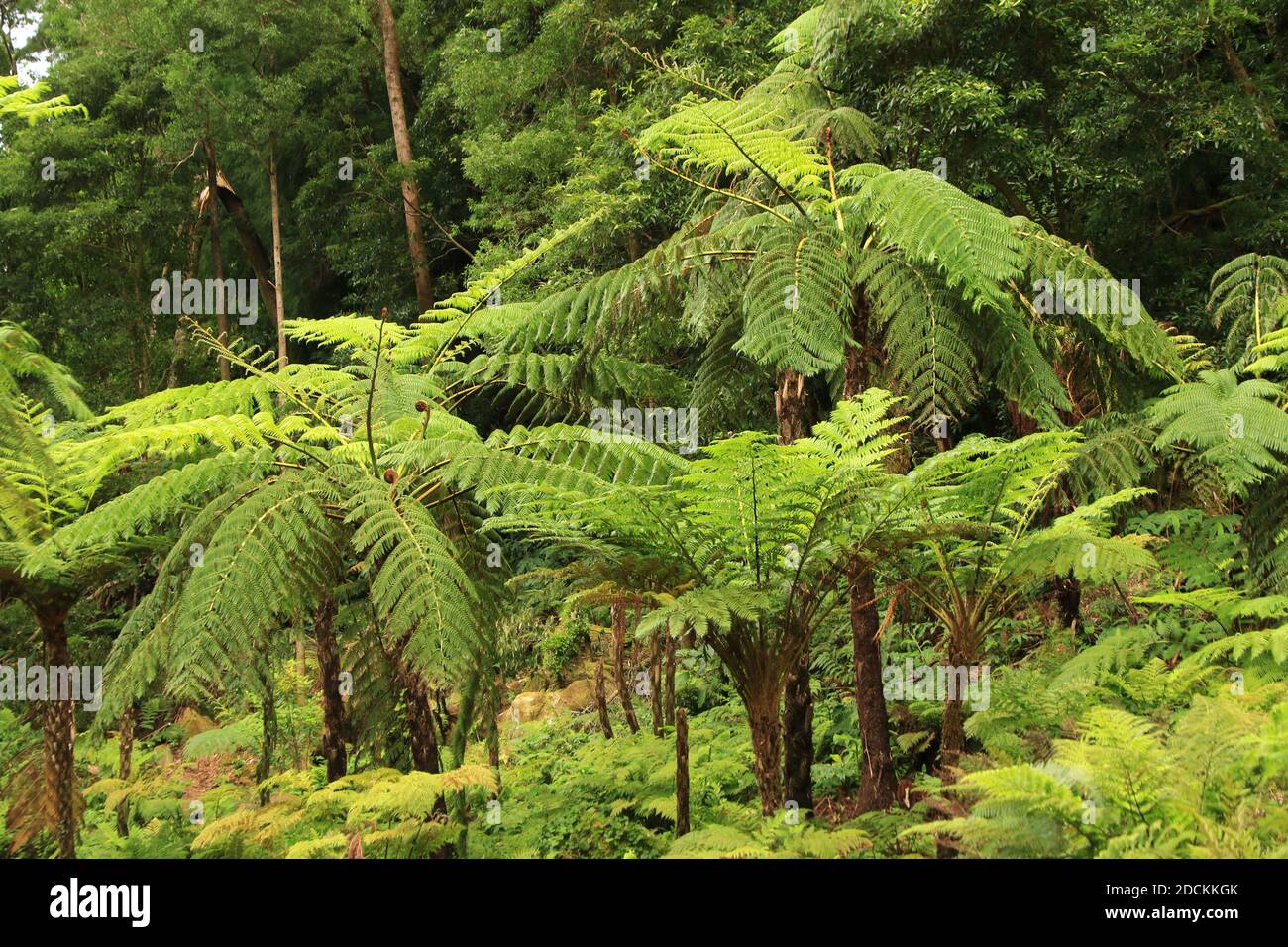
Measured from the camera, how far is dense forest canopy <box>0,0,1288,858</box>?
3.09 m

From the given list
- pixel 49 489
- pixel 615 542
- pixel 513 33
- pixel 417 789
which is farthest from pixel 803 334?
pixel 513 33

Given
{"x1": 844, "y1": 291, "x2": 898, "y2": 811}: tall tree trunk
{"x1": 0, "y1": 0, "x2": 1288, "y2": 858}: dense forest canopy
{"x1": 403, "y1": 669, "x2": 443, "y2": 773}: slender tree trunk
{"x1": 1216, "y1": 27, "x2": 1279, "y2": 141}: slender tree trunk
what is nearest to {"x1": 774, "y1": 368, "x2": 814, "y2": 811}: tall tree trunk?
{"x1": 0, "y1": 0, "x2": 1288, "y2": 858}: dense forest canopy

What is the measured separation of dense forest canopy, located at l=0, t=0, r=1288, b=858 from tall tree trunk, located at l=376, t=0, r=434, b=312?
5365mm

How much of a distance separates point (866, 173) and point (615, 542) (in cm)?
210

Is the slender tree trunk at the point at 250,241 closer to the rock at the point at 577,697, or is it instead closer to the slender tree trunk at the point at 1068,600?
the rock at the point at 577,697

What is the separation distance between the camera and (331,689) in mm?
4254

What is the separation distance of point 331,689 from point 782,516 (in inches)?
84.6

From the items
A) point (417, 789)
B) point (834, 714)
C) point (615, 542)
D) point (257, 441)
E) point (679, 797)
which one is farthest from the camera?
point (834, 714)

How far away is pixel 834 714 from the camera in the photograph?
561 cm

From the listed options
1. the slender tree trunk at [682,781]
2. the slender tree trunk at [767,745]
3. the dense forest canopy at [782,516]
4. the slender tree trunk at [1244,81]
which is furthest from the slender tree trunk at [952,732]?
the slender tree trunk at [1244,81]

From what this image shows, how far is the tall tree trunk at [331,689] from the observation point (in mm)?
4137

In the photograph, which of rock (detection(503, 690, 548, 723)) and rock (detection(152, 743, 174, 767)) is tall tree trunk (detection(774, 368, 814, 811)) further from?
rock (detection(503, 690, 548, 723))

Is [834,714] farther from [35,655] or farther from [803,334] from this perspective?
[35,655]
